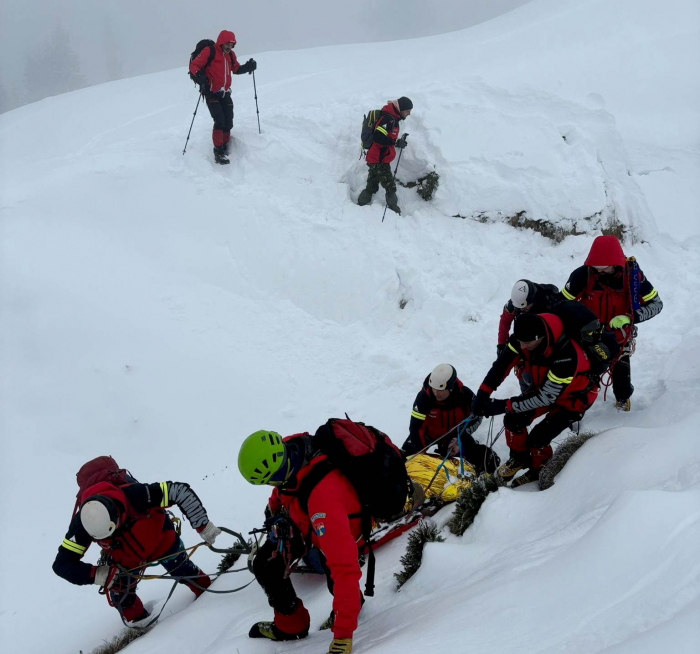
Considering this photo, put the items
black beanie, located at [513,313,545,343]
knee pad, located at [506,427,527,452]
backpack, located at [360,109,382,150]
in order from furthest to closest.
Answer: backpack, located at [360,109,382,150] → knee pad, located at [506,427,527,452] → black beanie, located at [513,313,545,343]

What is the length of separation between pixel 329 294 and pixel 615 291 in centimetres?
470

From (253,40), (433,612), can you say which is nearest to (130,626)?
(433,612)

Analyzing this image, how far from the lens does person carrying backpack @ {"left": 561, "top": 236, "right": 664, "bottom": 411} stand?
631 centimetres

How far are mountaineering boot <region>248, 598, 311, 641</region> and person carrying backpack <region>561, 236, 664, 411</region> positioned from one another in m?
4.44

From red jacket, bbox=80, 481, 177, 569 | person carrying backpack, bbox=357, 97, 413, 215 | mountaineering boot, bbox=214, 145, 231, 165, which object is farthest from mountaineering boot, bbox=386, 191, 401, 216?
red jacket, bbox=80, 481, 177, 569

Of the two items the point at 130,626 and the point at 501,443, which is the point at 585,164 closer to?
the point at 501,443

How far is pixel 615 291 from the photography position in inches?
256

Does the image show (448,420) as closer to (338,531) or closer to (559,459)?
(559,459)

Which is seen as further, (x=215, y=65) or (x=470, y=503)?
(x=215, y=65)

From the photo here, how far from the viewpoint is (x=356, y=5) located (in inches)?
4796

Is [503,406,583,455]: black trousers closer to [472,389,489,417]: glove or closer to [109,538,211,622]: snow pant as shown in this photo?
[472,389,489,417]: glove

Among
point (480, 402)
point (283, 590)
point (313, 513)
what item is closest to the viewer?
point (313, 513)

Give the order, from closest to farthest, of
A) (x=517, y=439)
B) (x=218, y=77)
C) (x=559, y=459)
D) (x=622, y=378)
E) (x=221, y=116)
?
(x=559, y=459) → (x=517, y=439) → (x=622, y=378) → (x=218, y=77) → (x=221, y=116)

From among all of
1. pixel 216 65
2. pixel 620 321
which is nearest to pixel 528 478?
pixel 620 321
